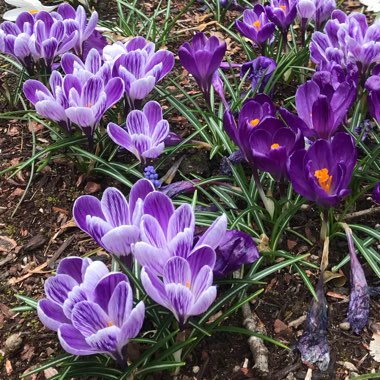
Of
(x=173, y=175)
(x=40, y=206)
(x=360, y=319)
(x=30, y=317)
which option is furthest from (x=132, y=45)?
(x=360, y=319)

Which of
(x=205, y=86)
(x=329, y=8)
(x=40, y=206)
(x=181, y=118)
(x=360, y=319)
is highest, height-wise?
(x=329, y=8)

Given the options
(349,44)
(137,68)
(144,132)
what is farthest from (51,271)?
(349,44)

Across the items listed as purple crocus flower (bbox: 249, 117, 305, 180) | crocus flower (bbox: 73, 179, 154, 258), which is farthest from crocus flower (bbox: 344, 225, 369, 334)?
crocus flower (bbox: 73, 179, 154, 258)

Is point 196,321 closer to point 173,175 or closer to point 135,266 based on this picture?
point 135,266

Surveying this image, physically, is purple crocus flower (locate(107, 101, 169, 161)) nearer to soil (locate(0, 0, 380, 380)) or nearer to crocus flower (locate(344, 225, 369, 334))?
soil (locate(0, 0, 380, 380))

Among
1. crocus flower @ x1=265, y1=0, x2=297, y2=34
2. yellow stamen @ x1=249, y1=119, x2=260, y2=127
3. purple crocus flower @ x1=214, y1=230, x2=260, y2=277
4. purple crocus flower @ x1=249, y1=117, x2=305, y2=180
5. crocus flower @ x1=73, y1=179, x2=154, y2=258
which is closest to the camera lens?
crocus flower @ x1=73, y1=179, x2=154, y2=258

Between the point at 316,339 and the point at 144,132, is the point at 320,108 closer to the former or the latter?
the point at 144,132
